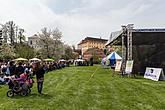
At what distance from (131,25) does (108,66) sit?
2562cm

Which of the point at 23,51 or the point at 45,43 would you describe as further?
the point at 45,43

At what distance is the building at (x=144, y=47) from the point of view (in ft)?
→ 103


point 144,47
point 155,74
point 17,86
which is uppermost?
point 144,47

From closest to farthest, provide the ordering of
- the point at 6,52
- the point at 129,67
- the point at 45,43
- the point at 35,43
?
the point at 129,67 < the point at 6,52 < the point at 45,43 < the point at 35,43

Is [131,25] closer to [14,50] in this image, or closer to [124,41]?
[124,41]

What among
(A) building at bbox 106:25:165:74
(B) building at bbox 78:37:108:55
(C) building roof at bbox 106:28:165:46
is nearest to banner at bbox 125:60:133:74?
(A) building at bbox 106:25:165:74

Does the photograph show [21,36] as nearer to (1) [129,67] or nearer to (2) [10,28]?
(2) [10,28]


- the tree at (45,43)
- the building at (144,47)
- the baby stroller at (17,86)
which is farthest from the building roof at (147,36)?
the tree at (45,43)

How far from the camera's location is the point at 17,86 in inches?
601

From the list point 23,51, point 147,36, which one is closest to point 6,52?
point 23,51

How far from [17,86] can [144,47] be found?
66.3ft

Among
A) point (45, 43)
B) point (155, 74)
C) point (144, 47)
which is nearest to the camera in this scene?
point (155, 74)

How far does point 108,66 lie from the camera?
56562 mm

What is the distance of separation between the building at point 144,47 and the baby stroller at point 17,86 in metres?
17.3
